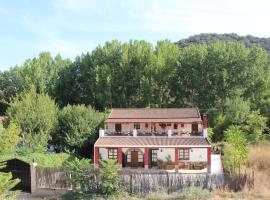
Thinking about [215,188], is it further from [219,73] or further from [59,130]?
[219,73]

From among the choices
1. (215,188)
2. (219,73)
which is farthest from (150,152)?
(219,73)

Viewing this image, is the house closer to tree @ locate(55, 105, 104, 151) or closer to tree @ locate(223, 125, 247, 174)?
tree @ locate(55, 105, 104, 151)

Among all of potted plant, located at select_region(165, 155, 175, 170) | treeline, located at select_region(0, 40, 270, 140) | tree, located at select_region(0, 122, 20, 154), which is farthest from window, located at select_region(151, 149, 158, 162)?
treeline, located at select_region(0, 40, 270, 140)

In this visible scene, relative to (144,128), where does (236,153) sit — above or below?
below

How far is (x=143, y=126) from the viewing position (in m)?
37.9

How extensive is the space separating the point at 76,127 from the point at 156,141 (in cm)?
732

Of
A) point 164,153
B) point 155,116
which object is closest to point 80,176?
point 164,153

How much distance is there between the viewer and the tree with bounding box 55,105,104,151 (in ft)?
115

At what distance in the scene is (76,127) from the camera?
115 ft

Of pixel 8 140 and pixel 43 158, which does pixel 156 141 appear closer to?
pixel 43 158

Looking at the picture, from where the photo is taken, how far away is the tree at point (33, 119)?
3278cm

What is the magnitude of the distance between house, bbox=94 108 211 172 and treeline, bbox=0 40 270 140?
12.0 meters

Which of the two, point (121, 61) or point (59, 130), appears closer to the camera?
point (59, 130)

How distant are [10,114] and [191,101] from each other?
89.0 ft
